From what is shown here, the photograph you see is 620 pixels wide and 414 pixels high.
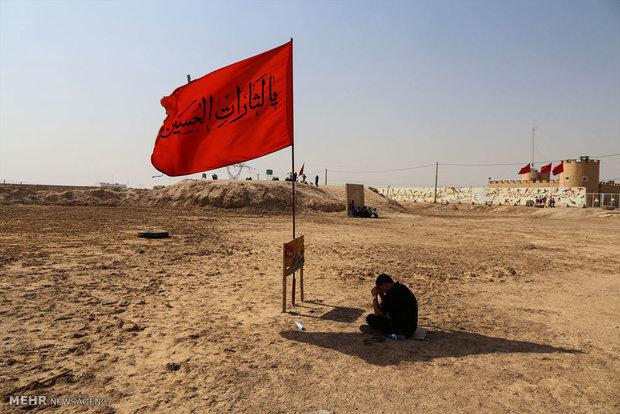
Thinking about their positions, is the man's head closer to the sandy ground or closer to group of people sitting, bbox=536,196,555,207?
the sandy ground

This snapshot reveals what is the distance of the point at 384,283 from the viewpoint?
4859mm

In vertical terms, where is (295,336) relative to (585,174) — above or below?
below

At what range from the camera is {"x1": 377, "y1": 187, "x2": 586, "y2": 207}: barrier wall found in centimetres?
3812

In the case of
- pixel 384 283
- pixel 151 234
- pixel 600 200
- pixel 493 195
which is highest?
pixel 493 195

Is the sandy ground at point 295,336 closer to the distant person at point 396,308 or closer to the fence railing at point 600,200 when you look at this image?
the distant person at point 396,308

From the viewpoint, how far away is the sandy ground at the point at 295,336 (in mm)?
3525

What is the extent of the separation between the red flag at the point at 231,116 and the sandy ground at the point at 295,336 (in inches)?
110

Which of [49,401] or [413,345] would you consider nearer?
[49,401]

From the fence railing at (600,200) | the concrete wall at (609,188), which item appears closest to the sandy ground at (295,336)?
the fence railing at (600,200)

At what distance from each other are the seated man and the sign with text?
5.06 feet

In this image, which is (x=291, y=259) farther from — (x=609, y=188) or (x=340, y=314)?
(x=609, y=188)

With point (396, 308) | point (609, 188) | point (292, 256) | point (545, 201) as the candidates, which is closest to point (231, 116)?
point (292, 256)

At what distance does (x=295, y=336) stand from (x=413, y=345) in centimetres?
170

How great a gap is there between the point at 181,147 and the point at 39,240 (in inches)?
374
